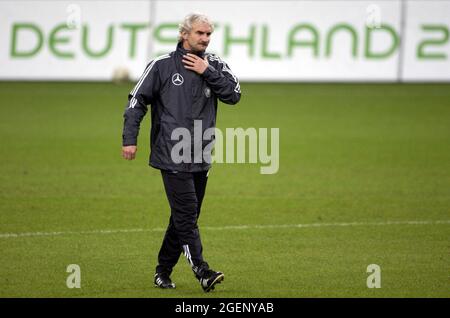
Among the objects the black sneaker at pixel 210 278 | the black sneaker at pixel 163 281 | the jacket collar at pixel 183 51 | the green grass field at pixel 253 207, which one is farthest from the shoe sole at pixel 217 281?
the jacket collar at pixel 183 51

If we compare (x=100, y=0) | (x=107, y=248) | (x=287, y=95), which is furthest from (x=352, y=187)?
(x=100, y=0)

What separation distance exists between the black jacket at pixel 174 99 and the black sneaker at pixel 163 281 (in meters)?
0.94

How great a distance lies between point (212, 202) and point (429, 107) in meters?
11.9

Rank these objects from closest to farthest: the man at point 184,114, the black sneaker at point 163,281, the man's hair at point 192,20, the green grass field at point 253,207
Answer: the man's hair at point 192,20 < the man at point 184,114 < the black sneaker at point 163,281 < the green grass field at point 253,207

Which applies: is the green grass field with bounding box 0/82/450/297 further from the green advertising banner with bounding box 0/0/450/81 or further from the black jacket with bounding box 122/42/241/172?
the green advertising banner with bounding box 0/0/450/81

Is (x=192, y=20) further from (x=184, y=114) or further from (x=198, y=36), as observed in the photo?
(x=184, y=114)

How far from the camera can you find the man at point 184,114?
8656mm

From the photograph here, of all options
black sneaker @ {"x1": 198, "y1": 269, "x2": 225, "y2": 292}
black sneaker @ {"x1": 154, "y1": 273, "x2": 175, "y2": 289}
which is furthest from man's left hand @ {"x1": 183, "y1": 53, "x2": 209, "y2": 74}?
black sneaker @ {"x1": 154, "y1": 273, "x2": 175, "y2": 289}

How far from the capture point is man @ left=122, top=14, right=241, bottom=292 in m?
8.66

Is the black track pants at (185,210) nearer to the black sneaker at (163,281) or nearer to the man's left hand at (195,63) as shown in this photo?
the black sneaker at (163,281)

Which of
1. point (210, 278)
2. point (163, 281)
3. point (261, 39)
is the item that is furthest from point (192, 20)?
point (261, 39)

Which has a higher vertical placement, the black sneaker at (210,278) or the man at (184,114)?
the man at (184,114)

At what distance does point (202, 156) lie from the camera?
28.8 feet

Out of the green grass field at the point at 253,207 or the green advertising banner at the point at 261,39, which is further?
the green advertising banner at the point at 261,39
